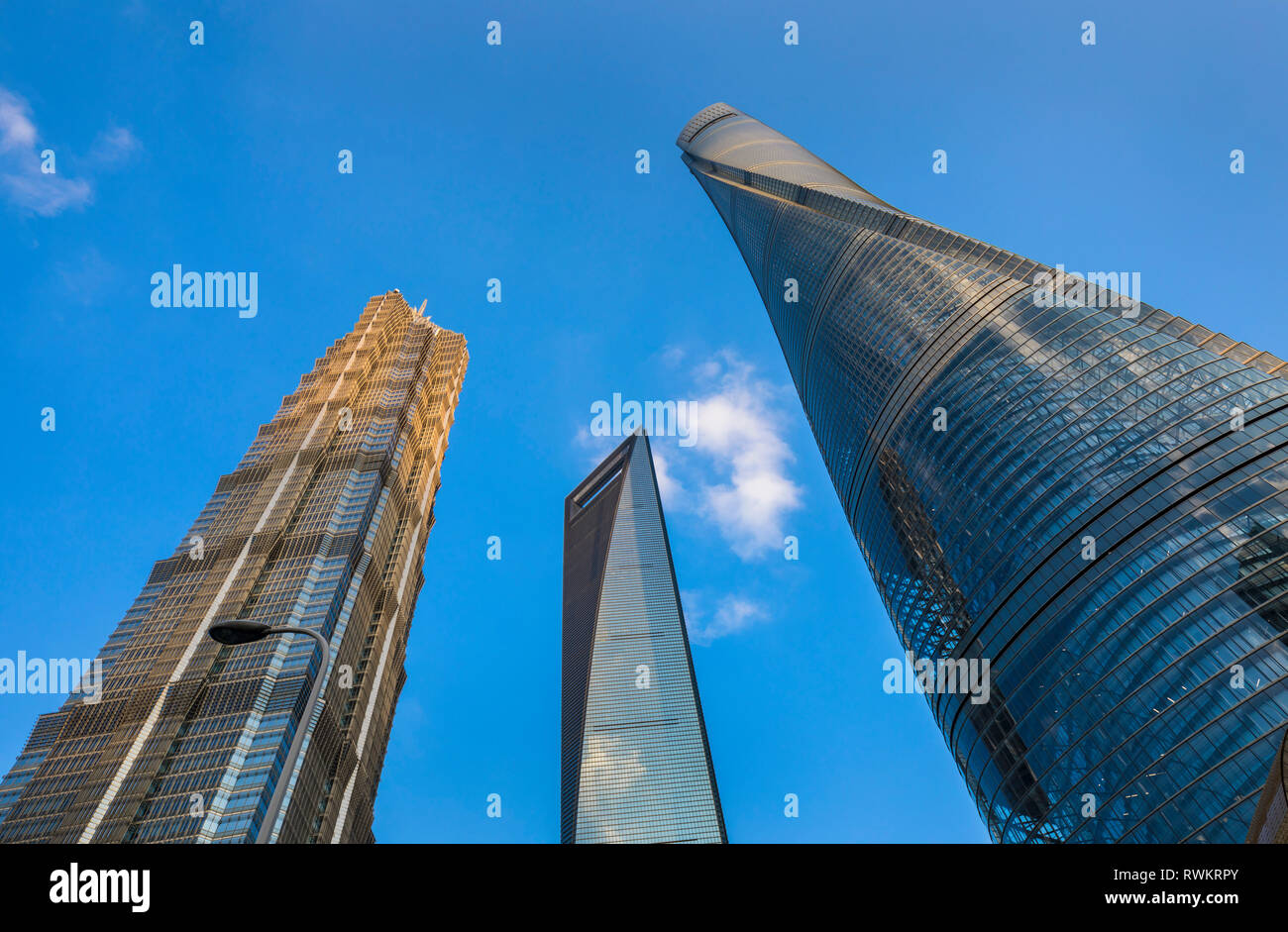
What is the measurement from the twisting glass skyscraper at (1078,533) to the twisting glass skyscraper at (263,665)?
87.6m

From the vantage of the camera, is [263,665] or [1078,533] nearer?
[1078,533]

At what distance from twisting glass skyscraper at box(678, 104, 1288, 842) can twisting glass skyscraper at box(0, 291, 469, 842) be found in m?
87.6

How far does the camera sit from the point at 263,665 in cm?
12606

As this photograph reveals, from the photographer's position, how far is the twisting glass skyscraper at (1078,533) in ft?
181

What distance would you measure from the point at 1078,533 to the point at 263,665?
11395cm

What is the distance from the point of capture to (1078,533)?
232 ft

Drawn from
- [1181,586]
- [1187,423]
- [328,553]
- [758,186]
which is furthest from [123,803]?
[758,186]

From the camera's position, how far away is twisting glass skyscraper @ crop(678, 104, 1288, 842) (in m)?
55.2

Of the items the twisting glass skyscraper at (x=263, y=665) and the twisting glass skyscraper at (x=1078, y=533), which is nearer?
the twisting glass skyscraper at (x=1078, y=533)

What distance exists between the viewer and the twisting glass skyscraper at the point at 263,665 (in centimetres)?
11075

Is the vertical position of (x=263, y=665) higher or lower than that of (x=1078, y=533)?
higher

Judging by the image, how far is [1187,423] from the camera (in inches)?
2761
